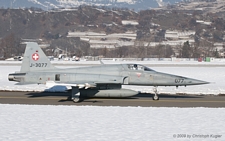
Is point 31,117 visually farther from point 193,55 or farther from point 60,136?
point 193,55

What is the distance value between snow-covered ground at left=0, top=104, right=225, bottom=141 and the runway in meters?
1.98

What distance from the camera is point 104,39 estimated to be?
7579 inches

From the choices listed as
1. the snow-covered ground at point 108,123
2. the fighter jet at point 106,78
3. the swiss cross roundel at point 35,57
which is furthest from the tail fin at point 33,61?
the snow-covered ground at point 108,123

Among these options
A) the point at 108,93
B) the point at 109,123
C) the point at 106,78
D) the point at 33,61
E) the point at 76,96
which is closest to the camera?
the point at 109,123

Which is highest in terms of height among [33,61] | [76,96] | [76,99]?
[33,61]

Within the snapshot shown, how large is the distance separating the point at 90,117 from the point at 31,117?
2165 millimetres

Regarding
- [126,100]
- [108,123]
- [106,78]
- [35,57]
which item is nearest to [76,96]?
[106,78]

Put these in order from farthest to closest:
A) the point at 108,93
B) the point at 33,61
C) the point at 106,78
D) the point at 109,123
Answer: the point at 33,61, the point at 108,93, the point at 106,78, the point at 109,123

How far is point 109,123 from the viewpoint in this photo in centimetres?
1494

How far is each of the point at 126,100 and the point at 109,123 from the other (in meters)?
6.91

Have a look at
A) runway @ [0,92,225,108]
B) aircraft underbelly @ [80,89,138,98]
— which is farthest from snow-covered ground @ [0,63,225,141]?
aircraft underbelly @ [80,89,138,98]

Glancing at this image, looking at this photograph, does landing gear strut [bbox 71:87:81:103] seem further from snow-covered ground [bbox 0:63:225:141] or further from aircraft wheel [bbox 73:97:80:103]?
snow-covered ground [bbox 0:63:225:141]

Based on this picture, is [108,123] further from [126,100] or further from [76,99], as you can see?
[126,100]

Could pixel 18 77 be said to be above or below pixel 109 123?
above
